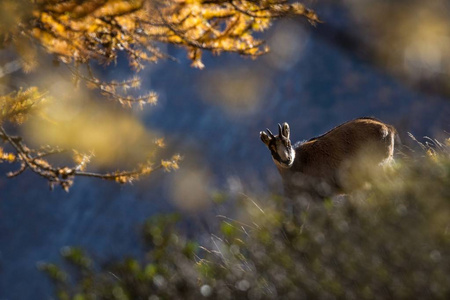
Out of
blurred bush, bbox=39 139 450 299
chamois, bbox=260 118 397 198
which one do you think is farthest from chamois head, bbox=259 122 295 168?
blurred bush, bbox=39 139 450 299

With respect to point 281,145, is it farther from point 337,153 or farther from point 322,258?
point 322,258

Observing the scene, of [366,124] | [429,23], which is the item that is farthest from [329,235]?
[366,124]

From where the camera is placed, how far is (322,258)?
243cm

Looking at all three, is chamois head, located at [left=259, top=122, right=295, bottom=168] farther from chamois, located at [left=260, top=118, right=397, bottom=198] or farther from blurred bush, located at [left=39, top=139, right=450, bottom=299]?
blurred bush, located at [left=39, top=139, right=450, bottom=299]

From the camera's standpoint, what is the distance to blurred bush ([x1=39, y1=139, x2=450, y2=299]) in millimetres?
2213

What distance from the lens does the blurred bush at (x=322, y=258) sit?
2.21m

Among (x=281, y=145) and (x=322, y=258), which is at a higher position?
(x=322, y=258)

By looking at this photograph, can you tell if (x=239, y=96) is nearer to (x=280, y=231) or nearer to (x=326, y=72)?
(x=326, y=72)

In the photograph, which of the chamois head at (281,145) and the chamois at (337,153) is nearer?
the chamois head at (281,145)

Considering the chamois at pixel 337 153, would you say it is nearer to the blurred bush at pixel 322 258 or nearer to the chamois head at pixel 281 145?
the chamois head at pixel 281 145

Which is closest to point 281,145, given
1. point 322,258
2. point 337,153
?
point 337,153

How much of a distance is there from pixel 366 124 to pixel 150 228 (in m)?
4.20

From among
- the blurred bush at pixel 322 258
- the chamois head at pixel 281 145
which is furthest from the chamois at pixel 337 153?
the blurred bush at pixel 322 258

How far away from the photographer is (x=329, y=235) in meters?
2.57
